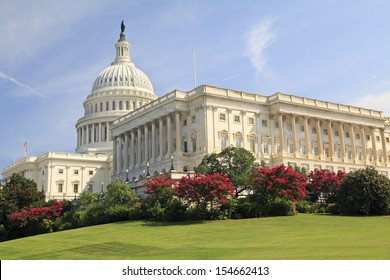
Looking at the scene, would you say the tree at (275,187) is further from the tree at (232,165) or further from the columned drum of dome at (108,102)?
the columned drum of dome at (108,102)

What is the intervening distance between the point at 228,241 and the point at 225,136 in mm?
55217

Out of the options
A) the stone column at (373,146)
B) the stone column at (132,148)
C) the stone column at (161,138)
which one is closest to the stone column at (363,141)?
the stone column at (373,146)

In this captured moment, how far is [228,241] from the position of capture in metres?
40.5

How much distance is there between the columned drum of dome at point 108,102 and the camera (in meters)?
154

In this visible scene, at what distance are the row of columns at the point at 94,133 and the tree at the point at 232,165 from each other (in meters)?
83.7

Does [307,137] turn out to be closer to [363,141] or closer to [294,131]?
[294,131]

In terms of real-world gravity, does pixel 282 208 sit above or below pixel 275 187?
below

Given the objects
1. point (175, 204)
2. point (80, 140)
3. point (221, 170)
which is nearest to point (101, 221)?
point (175, 204)

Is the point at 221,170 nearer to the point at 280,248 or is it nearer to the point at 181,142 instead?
the point at 181,142

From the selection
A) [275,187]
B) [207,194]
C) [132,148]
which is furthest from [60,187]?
[275,187]

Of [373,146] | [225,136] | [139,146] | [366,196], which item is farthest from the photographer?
[373,146]

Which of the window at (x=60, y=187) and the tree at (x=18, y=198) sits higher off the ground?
the window at (x=60, y=187)

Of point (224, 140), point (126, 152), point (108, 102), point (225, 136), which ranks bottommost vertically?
point (224, 140)

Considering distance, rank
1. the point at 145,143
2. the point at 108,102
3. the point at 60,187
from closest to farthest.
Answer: the point at 145,143 < the point at 60,187 < the point at 108,102
